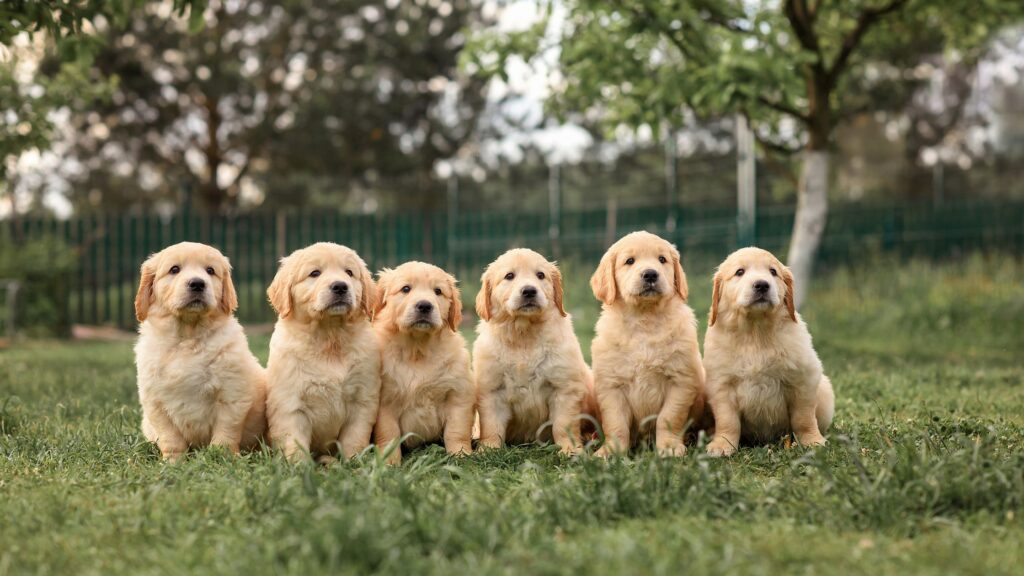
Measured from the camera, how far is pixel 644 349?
4848 millimetres

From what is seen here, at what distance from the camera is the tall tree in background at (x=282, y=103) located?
21906 millimetres

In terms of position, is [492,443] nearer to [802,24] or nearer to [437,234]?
[802,24]

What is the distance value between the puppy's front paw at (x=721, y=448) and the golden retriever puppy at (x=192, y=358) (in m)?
2.29

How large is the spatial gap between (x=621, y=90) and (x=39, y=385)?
20.6ft

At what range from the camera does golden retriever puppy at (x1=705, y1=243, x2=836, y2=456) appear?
473cm

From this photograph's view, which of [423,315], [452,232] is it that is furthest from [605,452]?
[452,232]

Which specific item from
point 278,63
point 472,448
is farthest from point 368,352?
point 278,63

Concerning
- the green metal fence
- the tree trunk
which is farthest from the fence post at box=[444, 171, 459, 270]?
the tree trunk

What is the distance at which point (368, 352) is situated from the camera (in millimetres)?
4711

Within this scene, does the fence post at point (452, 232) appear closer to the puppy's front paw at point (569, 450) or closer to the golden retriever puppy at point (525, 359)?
the golden retriever puppy at point (525, 359)

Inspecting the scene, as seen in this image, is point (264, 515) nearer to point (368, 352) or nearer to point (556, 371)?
point (368, 352)

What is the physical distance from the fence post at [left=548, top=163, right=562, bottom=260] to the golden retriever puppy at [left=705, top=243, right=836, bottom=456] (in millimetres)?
11507

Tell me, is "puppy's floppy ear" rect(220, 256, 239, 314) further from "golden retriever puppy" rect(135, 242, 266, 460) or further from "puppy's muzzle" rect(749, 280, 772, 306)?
"puppy's muzzle" rect(749, 280, 772, 306)

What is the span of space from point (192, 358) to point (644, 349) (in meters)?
2.25
